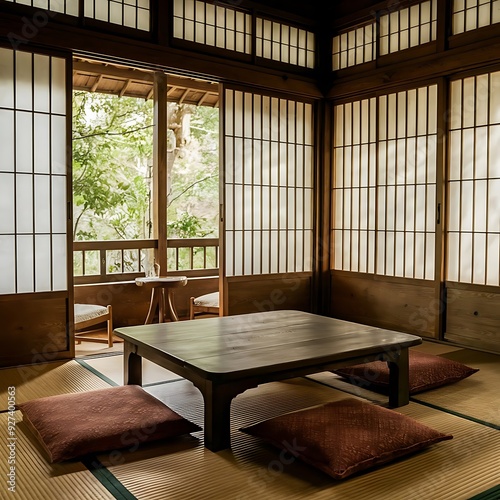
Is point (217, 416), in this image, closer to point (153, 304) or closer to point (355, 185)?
point (153, 304)

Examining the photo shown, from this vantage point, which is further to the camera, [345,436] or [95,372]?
[95,372]

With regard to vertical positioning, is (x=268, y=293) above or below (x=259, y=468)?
above

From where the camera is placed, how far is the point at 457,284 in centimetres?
448

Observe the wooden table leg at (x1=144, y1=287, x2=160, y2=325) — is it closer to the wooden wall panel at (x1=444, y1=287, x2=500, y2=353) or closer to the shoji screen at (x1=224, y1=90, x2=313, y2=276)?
the shoji screen at (x1=224, y1=90, x2=313, y2=276)

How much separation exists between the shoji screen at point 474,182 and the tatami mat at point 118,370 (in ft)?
8.01

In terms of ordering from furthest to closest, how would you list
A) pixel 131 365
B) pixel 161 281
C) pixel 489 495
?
pixel 161 281 < pixel 131 365 < pixel 489 495

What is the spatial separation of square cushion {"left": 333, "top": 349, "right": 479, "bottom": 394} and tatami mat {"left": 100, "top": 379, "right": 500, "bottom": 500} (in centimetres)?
52

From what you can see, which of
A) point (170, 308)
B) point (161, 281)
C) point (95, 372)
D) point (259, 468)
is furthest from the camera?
point (170, 308)

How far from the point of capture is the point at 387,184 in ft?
16.7

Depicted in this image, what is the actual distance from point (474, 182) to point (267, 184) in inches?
72.7

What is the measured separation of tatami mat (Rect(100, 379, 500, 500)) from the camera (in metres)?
2.07

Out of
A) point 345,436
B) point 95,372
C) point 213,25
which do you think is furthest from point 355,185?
point 345,436

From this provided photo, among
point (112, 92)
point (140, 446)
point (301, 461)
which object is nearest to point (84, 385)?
point (140, 446)

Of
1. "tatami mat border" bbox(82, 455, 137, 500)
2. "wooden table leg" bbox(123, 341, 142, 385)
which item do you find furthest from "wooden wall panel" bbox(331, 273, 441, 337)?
"tatami mat border" bbox(82, 455, 137, 500)
